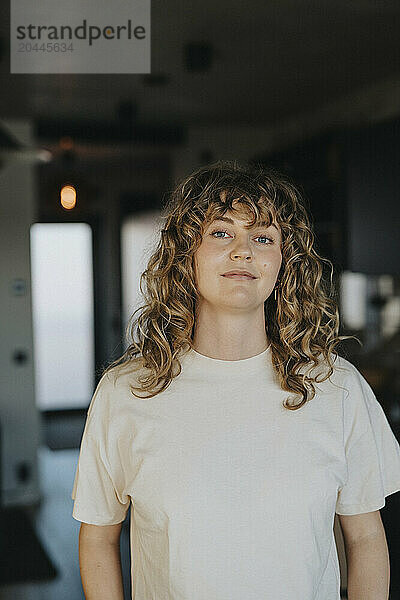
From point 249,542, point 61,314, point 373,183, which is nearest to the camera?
point 249,542

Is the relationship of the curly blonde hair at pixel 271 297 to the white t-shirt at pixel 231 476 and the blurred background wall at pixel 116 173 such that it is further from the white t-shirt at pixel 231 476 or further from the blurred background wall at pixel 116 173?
the blurred background wall at pixel 116 173

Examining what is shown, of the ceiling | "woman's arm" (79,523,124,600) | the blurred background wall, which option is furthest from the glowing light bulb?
"woman's arm" (79,523,124,600)

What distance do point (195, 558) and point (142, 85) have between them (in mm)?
1227

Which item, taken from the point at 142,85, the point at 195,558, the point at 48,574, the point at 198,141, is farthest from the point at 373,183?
the point at 48,574

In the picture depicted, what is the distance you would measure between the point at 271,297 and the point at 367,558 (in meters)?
0.56

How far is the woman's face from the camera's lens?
4.61ft

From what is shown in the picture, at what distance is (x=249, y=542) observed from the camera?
1377mm

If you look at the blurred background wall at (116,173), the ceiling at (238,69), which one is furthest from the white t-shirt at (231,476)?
the ceiling at (238,69)

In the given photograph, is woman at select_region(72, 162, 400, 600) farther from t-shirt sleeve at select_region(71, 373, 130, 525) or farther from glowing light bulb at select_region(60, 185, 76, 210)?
glowing light bulb at select_region(60, 185, 76, 210)

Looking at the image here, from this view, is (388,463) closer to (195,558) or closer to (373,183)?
(195,558)

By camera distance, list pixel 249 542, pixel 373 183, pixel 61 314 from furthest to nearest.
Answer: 1. pixel 373 183
2. pixel 61 314
3. pixel 249 542

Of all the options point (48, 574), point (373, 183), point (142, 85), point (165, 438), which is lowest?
point (48, 574)

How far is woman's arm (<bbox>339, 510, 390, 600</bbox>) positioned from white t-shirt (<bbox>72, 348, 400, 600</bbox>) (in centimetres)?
A: 3

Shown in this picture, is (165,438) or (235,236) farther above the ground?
(235,236)
